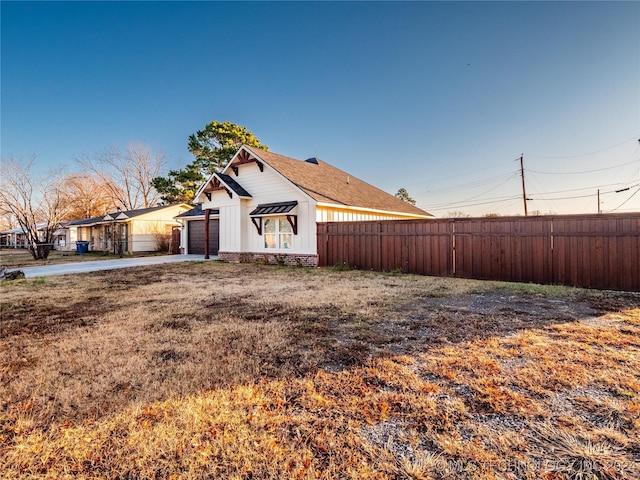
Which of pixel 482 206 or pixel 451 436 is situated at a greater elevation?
pixel 482 206

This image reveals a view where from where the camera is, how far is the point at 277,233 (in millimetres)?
13266

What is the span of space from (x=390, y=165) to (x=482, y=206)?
726 inches

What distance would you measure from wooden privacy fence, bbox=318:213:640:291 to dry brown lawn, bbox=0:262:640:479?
224cm

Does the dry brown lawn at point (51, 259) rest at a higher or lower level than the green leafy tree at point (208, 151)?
lower

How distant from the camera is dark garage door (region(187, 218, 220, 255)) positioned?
1706 centimetres

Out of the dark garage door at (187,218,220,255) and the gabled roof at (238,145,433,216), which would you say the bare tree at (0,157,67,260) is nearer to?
the dark garage door at (187,218,220,255)

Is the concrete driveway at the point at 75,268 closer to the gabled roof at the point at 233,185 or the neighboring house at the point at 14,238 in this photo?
the gabled roof at the point at 233,185

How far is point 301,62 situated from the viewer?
13070mm

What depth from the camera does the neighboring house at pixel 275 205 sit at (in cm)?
1227

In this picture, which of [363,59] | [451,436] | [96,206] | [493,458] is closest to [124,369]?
[451,436]

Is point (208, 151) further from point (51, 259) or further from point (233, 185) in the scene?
point (233, 185)

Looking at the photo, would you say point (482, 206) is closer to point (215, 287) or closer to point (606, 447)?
point (215, 287)

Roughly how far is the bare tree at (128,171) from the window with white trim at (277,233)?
26787 millimetres

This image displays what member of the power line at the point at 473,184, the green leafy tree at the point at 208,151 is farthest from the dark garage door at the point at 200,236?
the power line at the point at 473,184
